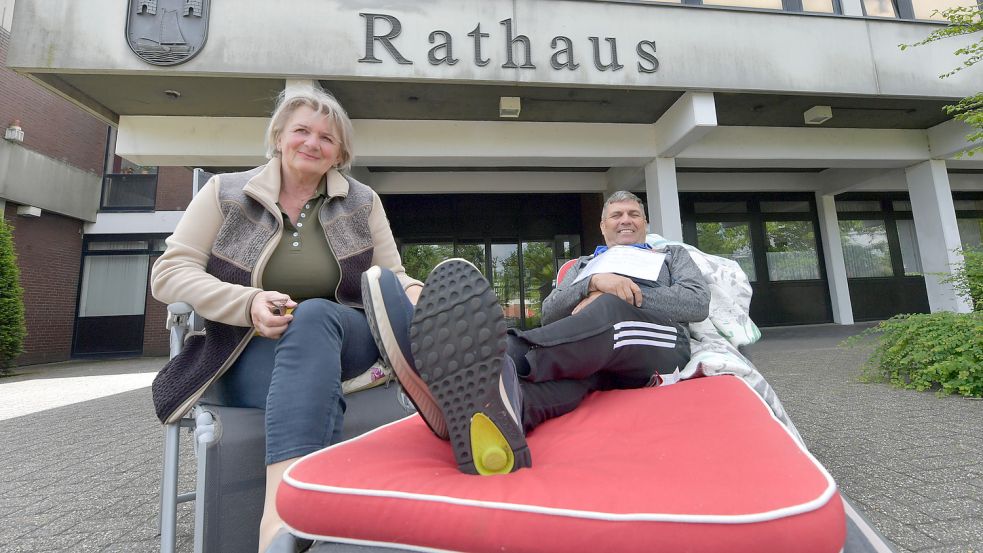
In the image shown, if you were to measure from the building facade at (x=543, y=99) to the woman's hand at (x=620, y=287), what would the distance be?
13.4 ft

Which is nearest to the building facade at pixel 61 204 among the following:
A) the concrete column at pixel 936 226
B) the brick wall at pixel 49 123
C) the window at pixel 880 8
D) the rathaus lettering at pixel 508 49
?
the brick wall at pixel 49 123

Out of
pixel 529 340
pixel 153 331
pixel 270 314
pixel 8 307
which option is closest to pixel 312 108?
pixel 270 314

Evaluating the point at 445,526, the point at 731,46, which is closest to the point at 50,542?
the point at 445,526

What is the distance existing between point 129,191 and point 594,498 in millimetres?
13095

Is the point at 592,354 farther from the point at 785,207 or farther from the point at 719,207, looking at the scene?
the point at 785,207

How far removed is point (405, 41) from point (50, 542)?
5.04 meters

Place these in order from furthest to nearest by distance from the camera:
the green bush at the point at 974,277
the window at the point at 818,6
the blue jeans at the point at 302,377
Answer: the window at the point at 818,6, the green bush at the point at 974,277, the blue jeans at the point at 302,377

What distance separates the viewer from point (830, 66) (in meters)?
5.70

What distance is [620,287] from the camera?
5.36 ft

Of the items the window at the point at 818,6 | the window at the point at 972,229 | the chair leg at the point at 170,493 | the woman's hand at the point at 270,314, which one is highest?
the window at the point at 818,6

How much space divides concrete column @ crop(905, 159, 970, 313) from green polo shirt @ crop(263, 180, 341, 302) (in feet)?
31.9

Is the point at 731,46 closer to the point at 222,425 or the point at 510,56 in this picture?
the point at 510,56

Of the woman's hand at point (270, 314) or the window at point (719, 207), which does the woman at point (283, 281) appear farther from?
the window at point (719, 207)

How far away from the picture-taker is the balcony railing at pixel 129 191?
10047 mm
